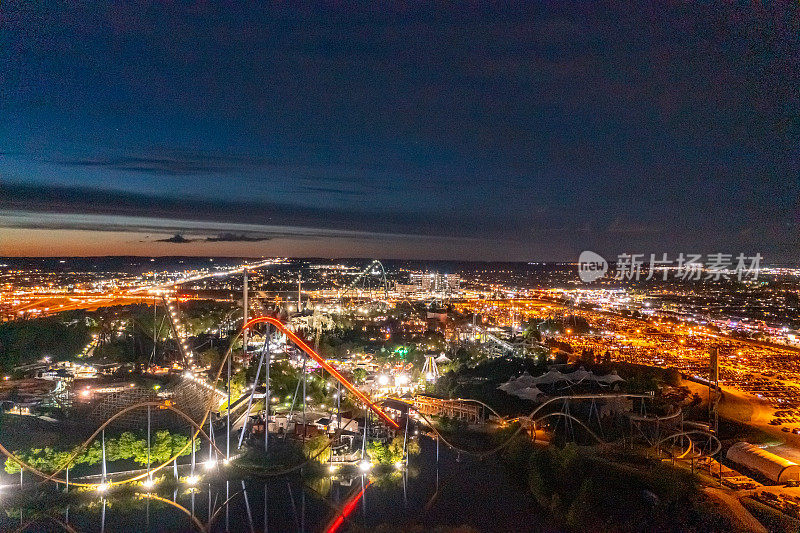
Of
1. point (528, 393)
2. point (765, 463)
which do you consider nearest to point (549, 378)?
point (528, 393)

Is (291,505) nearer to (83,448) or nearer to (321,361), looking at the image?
(321,361)

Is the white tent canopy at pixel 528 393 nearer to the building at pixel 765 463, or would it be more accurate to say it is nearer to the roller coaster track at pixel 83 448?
the building at pixel 765 463

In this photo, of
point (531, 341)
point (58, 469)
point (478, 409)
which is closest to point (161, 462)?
point (58, 469)

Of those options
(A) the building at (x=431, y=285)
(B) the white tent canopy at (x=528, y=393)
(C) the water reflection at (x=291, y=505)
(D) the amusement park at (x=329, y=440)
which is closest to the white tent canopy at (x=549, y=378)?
(D) the amusement park at (x=329, y=440)

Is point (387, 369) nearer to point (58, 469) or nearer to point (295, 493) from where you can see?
point (295, 493)

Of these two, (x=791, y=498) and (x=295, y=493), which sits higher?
(x=791, y=498)

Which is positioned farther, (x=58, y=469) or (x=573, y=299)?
(x=573, y=299)
